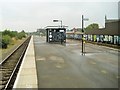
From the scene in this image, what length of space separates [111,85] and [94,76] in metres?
2.19

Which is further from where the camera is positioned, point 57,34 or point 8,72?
point 57,34

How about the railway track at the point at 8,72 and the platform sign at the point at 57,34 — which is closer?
the railway track at the point at 8,72

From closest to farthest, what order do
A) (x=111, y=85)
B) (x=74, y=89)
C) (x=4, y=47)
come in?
(x=74, y=89) → (x=111, y=85) → (x=4, y=47)

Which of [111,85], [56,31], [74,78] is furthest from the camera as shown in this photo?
[56,31]

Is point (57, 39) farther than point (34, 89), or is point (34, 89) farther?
point (57, 39)

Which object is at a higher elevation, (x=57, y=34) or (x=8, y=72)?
(x=57, y=34)

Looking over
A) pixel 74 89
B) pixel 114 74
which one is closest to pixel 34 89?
pixel 74 89

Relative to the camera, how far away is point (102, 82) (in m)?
10.9

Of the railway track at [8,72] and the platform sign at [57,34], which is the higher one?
the platform sign at [57,34]

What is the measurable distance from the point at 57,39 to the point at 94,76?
41.4 metres

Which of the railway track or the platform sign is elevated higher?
the platform sign

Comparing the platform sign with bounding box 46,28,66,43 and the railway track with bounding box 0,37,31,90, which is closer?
the railway track with bounding box 0,37,31,90

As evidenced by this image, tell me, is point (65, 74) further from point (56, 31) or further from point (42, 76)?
point (56, 31)

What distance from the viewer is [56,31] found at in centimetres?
5216
